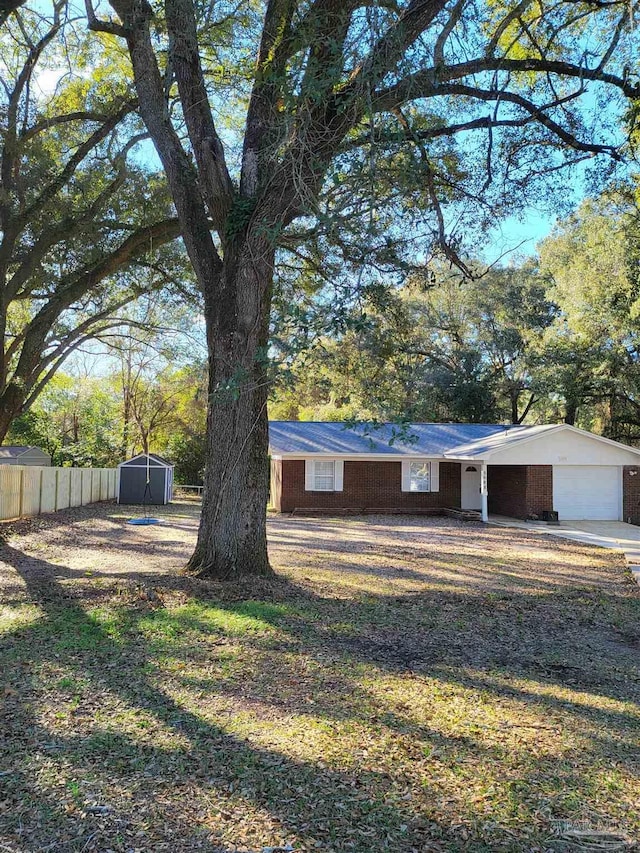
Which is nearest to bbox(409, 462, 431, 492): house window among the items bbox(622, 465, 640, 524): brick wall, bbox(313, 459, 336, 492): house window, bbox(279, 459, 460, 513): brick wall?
bbox(279, 459, 460, 513): brick wall

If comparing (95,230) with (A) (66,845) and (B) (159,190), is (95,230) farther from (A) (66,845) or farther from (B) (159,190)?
(A) (66,845)

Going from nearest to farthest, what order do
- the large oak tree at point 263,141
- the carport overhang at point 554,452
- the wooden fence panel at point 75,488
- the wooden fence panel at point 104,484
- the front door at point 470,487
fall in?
the large oak tree at point 263,141 → the carport overhang at point 554,452 → the wooden fence panel at point 75,488 → the front door at point 470,487 → the wooden fence panel at point 104,484

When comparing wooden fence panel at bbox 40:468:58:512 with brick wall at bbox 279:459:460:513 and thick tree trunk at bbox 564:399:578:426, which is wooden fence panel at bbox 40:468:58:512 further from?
thick tree trunk at bbox 564:399:578:426

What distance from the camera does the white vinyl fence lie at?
1689 cm

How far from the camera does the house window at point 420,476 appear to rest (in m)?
23.2

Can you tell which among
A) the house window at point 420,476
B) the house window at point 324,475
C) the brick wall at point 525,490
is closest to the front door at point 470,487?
the brick wall at point 525,490

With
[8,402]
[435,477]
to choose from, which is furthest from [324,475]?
[8,402]

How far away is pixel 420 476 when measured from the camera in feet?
76.2

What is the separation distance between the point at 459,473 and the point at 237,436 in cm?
1669

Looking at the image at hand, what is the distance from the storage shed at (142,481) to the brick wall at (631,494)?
1664cm

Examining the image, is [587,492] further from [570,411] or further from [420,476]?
[570,411]

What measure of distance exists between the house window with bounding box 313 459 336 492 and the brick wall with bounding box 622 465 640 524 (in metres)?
9.72

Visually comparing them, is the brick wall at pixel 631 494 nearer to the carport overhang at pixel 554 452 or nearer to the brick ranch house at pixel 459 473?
the brick ranch house at pixel 459 473

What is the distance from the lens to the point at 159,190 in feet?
39.7
